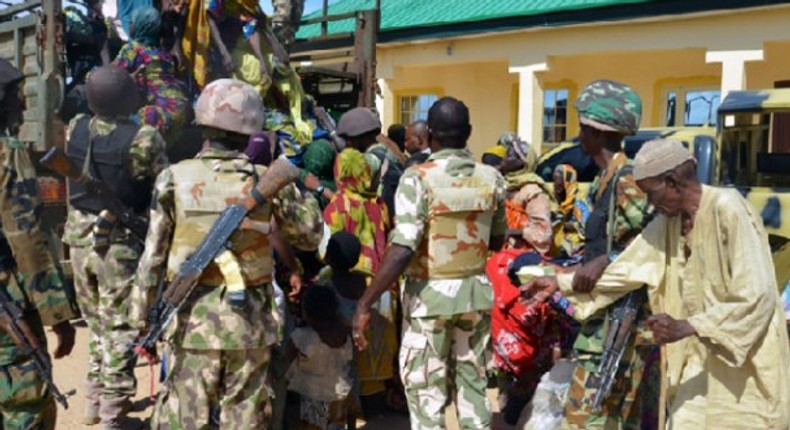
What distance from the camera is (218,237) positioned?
272 cm

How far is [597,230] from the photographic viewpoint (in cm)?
293

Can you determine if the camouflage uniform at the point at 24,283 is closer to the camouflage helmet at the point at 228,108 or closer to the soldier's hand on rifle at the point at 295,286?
the camouflage helmet at the point at 228,108

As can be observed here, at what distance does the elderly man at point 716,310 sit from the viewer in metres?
2.25

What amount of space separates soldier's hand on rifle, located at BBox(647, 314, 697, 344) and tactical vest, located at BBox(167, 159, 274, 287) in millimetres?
1459

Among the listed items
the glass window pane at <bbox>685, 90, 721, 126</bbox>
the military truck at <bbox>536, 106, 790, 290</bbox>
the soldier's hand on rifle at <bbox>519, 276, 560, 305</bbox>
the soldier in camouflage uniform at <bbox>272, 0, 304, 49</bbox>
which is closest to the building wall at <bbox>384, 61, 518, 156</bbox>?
the glass window pane at <bbox>685, 90, 721, 126</bbox>

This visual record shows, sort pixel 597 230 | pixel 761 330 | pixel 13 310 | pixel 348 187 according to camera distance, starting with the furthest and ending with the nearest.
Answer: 1. pixel 348 187
2. pixel 597 230
3. pixel 13 310
4. pixel 761 330

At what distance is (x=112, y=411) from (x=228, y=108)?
1950 millimetres

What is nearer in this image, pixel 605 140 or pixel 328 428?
pixel 605 140

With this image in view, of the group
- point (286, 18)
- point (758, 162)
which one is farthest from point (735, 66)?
point (286, 18)

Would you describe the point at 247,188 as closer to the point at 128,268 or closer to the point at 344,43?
the point at 128,268

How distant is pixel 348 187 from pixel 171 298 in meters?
1.45

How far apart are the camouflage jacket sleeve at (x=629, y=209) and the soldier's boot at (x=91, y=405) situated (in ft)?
9.59

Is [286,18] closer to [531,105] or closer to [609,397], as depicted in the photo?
[531,105]

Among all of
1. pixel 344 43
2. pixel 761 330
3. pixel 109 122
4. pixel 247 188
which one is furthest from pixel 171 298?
pixel 344 43
